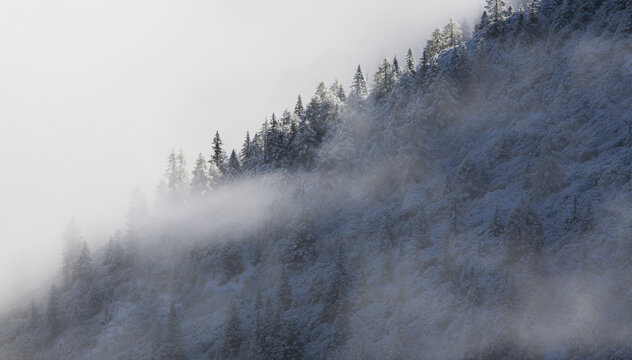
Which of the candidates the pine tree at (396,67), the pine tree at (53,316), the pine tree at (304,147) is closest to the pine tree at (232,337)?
the pine tree at (304,147)

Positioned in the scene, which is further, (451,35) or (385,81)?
(451,35)

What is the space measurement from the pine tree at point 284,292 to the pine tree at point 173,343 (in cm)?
1333

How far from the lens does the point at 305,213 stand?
72.0m

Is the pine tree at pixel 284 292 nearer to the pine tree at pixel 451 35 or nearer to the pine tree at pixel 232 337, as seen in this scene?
the pine tree at pixel 232 337

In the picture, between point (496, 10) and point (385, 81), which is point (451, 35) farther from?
point (385, 81)

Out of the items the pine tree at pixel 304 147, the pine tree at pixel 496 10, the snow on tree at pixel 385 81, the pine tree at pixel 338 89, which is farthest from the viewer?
the pine tree at pixel 338 89

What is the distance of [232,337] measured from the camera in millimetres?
60594

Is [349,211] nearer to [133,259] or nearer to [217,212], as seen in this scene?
[217,212]

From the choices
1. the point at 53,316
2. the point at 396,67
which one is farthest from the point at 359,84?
the point at 53,316

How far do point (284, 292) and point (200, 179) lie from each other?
140 feet

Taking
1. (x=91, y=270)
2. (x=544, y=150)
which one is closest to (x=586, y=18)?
(x=544, y=150)

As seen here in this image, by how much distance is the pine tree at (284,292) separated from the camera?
62.5 meters

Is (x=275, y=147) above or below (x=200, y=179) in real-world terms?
above

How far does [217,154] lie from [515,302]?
8199 cm
